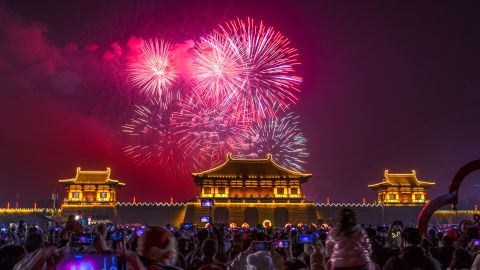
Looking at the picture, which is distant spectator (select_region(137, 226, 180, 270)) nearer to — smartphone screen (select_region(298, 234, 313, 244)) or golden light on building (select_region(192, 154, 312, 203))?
smartphone screen (select_region(298, 234, 313, 244))

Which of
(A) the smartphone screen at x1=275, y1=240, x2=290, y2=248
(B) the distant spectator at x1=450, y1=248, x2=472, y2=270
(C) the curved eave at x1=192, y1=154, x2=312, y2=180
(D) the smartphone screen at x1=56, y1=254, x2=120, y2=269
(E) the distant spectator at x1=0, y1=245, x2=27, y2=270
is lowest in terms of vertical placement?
(B) the distant spectator at x1=450, y1=248, x2=472, y2=270

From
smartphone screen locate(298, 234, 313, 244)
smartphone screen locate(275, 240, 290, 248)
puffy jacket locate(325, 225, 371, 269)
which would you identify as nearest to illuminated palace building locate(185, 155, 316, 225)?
smartphone screen locate(298, 234, 313, 244)

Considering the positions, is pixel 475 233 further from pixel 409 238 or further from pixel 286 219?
pixel 286 219

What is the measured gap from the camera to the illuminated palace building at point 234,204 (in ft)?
175

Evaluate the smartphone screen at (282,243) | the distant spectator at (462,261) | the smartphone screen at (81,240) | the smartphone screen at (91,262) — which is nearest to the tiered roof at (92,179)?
the smartphone screen at (282,243)

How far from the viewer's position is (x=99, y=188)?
56.9 metres

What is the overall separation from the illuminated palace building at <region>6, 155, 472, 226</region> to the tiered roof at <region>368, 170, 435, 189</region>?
11.7 inches

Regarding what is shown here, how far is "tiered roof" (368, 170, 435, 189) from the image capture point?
59.1 metres

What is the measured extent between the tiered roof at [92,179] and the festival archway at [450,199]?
4500 centimetres

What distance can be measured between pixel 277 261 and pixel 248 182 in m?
48.5

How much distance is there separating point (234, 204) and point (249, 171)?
4.10 meters

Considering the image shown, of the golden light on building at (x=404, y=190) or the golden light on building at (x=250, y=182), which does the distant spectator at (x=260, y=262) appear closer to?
the golden light on building at (x=250, y=182)

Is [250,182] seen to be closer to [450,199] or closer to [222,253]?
[450,199]

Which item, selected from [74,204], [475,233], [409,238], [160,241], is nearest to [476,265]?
[409,238]
